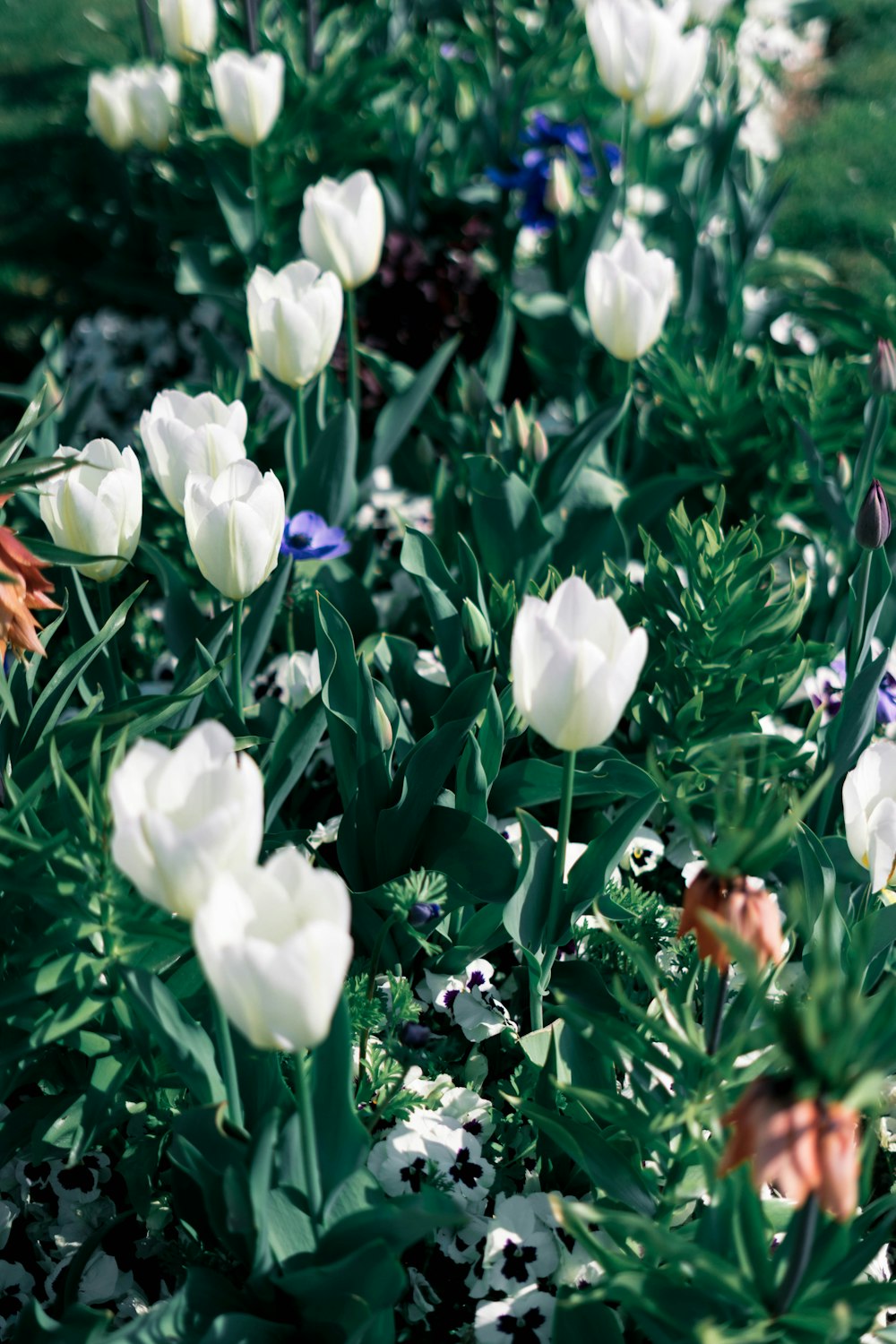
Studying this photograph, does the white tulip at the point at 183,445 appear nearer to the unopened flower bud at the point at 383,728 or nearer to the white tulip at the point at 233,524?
the white tulip at the point at 233,524

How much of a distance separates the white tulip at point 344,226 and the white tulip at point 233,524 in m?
0.79

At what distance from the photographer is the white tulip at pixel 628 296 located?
6.77ft

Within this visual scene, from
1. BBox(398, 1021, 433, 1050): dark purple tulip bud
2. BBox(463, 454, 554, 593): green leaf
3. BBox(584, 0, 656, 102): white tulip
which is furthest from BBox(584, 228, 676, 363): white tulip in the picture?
BBox(398, 1021, 433, 1050): dark purple tulip bud

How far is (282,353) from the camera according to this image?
1.93 meters

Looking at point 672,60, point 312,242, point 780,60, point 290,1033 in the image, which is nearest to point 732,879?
point 290,1033

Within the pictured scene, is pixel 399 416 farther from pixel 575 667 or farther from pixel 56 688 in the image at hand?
pixel 575 667

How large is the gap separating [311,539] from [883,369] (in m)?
0.93

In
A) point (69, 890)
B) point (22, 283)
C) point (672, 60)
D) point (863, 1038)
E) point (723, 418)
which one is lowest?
point (22, 283)

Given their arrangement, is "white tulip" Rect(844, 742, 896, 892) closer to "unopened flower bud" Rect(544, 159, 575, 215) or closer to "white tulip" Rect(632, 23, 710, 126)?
"white tulip" Rect(632, 23, 710, 126)

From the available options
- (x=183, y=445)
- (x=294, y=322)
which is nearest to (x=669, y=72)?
(x=294, y=322)

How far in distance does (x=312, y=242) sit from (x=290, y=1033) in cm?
159

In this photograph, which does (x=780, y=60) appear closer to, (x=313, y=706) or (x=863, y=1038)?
(x=313, y=706)

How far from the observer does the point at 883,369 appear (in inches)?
74.5

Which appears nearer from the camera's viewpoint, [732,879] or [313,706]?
[732,879]
